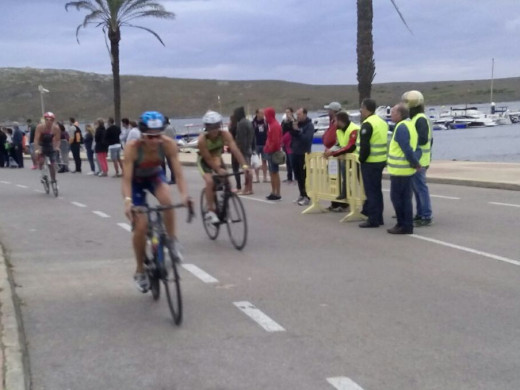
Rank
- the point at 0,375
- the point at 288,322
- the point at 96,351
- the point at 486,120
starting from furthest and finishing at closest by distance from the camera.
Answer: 1. the point at 486,120
2. the point at 288,322
3. the point at 96,351
4. the point at 0,375

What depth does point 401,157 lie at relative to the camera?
11.6 m

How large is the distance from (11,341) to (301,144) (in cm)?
985

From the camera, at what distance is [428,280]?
8.82 metres

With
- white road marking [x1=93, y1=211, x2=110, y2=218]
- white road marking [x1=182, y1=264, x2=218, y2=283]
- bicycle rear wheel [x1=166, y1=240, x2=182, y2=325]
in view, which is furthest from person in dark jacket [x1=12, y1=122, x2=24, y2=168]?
bicycle rear wheel [x1=166, y1=240, x2=182, y2=325]

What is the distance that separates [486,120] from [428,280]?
71.5 meters

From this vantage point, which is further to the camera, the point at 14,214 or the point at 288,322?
the point at 14,214

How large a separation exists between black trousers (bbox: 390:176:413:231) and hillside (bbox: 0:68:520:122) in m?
96.3

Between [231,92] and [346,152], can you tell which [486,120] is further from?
[346,152]

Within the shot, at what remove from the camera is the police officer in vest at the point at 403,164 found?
37.8 feet

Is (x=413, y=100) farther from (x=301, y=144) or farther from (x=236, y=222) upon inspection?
(x=301, y=144)

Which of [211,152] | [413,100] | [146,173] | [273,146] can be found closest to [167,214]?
[146,173]

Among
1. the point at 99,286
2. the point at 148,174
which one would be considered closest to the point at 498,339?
the point at 148,174

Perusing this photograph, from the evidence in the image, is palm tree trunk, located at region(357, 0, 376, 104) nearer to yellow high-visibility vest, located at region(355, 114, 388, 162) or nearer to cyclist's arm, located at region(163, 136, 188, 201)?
yellow high-visibility vest, located at region(355, 114, 388, 162)

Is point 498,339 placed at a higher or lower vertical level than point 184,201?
lower
